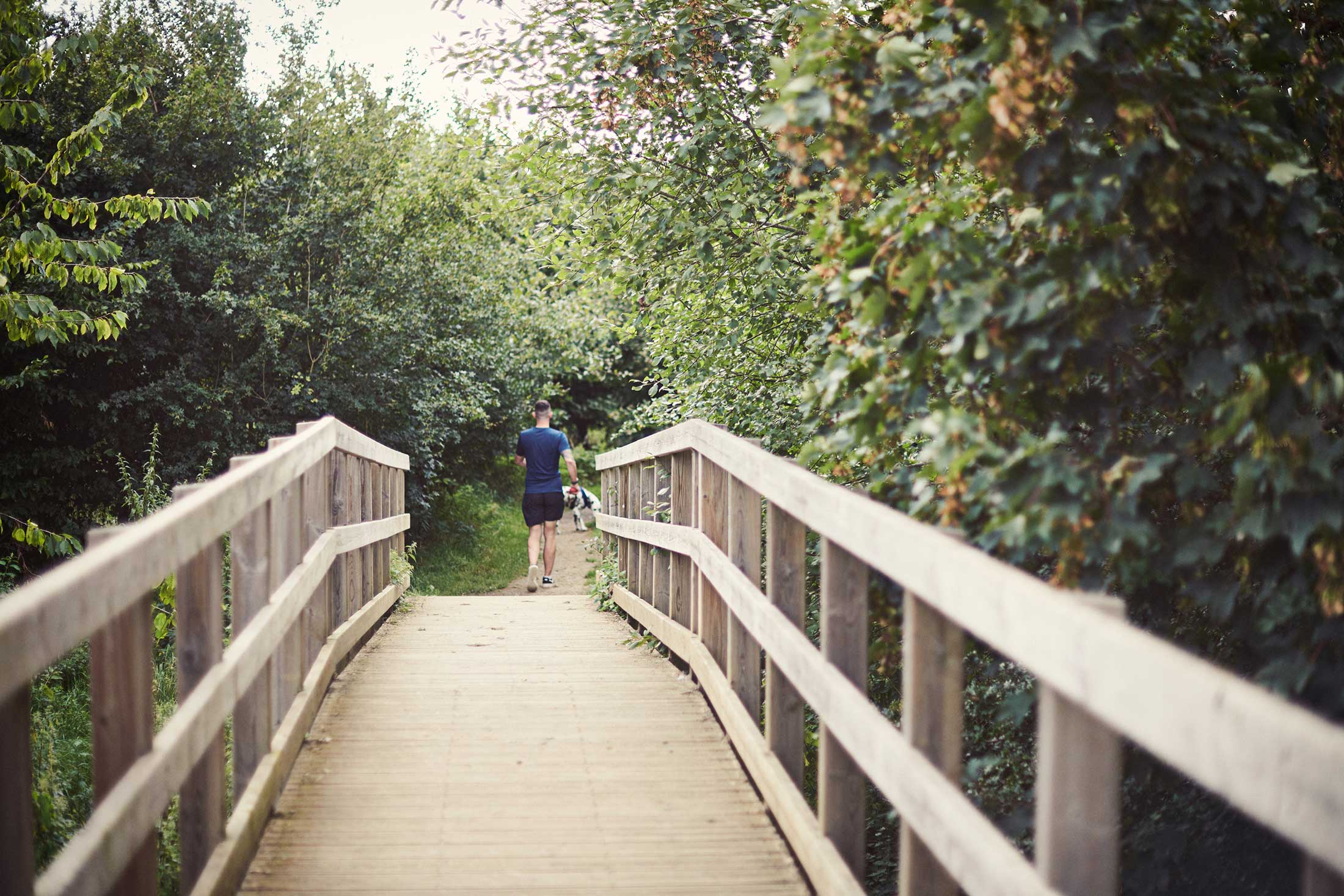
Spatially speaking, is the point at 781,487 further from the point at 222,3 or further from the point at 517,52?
the point at 222,3

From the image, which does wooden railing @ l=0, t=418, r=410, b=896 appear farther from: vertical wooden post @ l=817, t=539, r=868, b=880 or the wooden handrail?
vertical wooden post @ l=817, t=539, r=868, b=880

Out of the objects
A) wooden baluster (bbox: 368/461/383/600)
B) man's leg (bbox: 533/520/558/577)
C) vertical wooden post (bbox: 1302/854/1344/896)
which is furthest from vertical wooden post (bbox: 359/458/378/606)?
vertical wooden post (bbox: 1302/854/1344/896)

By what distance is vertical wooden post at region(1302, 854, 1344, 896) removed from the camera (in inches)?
52.9

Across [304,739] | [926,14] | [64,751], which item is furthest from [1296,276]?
[64,751]

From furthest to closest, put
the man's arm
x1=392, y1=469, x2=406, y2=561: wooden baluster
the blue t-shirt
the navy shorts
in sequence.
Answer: the navy shorts, the blue t-shirt, the man's arm, x1=392, y1=469, x2=406, y2=561: wooden baluster

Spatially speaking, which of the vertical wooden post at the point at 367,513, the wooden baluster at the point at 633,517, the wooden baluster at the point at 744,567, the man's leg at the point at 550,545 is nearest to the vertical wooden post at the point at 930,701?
the wooden baluster at the point at 744,567

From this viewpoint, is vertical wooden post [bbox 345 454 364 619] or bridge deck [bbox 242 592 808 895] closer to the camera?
bridge deck [bbox 242 592 808 895]

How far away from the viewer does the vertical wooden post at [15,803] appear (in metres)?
1.82

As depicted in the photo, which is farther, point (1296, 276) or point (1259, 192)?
point (1296, 276)

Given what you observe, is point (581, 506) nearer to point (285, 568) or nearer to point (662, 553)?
point (662, 553)

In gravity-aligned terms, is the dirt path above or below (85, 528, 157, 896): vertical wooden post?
below

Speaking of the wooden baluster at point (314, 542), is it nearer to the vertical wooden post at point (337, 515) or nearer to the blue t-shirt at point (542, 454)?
the vertical wooden post at point (337, 515)

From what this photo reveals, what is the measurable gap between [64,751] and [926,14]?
5.24 m

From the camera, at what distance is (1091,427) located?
322 cm
